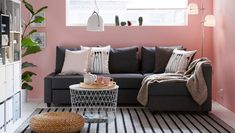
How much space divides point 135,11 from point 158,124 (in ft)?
9.15

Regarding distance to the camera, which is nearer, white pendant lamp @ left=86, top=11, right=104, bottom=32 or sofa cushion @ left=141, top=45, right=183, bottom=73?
white pendant lamp @ left=86, top=11, right=104, bottom=32

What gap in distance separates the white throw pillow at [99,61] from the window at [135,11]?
0.77 m

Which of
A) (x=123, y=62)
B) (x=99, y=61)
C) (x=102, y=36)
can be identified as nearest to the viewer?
(x=99, y=61)

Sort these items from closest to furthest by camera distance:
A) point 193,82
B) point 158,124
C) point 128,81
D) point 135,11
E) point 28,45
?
point 158,124 < point 193,82 < point 28,45 < point 128,81 < point 135,11

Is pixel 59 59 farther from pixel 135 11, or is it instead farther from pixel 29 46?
pixel 135 11

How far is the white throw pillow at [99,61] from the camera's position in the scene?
619cm

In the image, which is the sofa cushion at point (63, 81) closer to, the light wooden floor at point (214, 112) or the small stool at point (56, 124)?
the light wooden floor at point (214, 112)

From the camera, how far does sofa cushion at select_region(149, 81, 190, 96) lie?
5207 millimetres

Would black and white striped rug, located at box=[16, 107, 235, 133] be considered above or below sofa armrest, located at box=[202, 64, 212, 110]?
below

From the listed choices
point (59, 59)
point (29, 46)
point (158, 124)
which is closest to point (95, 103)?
point (59, 59)

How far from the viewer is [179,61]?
19.4 feet

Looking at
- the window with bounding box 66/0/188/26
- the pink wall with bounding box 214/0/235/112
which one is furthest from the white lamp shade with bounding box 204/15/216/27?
the window with bounding box 66/0/188/26

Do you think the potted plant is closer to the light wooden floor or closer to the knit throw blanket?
the light wooden floor

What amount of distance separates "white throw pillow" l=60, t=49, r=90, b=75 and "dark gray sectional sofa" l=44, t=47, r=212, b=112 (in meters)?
0.18
